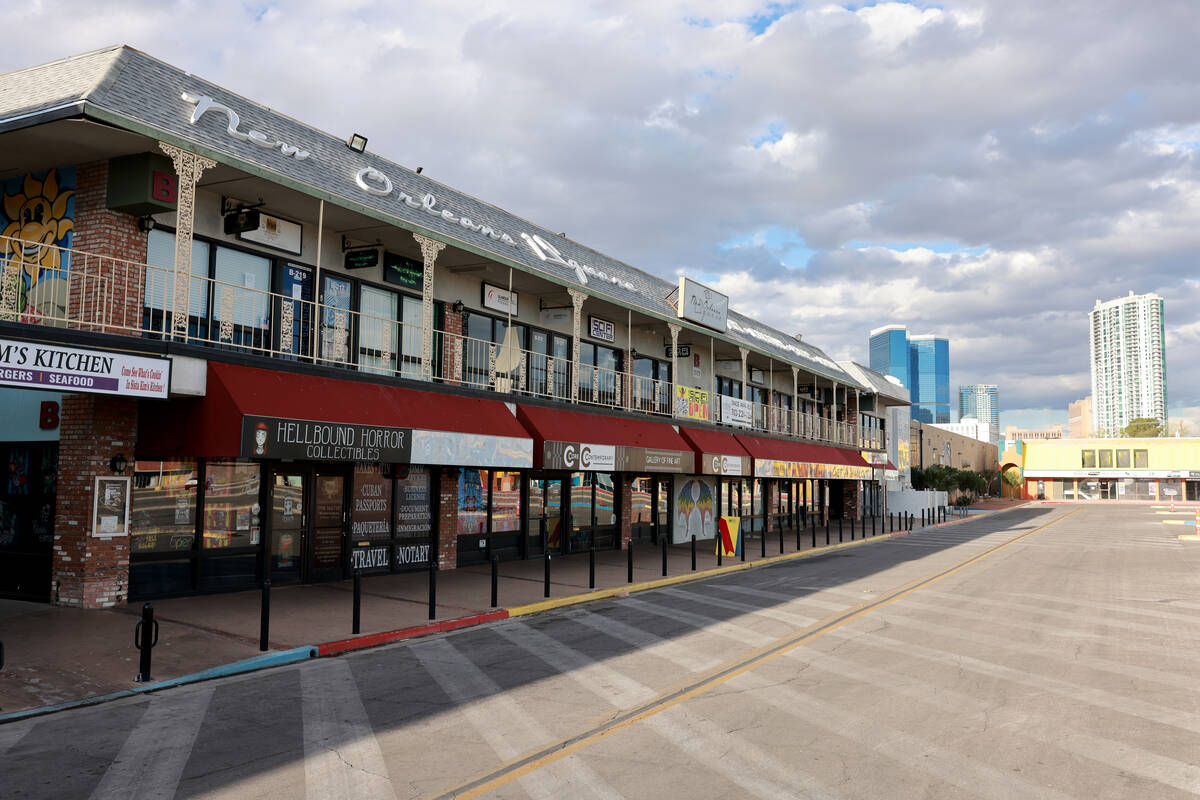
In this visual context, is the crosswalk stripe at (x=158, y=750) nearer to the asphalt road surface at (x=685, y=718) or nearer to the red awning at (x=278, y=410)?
the asphalt road surface at (x=685, y=718)

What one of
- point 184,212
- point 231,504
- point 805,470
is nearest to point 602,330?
point 805,470

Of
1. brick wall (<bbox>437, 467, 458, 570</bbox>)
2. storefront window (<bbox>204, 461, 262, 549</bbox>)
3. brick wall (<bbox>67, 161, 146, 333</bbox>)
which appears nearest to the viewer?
brick wall (<bbox>67, 161, 146, 333</bbox>)

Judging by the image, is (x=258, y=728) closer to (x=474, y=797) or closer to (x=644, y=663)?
(x=474, y=797)

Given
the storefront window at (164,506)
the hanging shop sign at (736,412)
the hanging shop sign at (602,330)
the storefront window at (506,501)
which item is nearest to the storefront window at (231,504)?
the storefront window at (164,506)

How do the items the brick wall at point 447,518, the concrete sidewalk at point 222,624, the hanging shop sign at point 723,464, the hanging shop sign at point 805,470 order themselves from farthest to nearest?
the hanging shop sign at point 805,470 → the hanging shop sign at point 723,464 → the brick wall at point 447,518 → the concrete sidewalk at point 222,624

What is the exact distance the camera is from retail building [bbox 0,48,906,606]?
1156 centimetres

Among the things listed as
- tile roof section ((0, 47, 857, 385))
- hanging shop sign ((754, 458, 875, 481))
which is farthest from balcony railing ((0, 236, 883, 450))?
hanging shop sign ((754, 458, 875, 481))

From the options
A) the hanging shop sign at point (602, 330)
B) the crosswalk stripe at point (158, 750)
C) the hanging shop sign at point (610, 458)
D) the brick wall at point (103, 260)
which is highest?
the hanging shop sign at point (602, 330)

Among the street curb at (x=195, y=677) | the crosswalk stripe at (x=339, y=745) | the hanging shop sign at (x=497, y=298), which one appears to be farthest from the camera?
the hanging shop sign at (x=497, y=298)

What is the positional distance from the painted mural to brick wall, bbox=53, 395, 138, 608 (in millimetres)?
1672

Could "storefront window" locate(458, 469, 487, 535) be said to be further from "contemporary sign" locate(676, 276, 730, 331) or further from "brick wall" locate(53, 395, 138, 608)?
"contemporary sign" locate(676, 276, 730, 331)

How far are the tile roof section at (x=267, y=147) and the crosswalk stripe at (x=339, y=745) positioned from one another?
313 inches

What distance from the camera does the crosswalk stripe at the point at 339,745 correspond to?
5660 mm

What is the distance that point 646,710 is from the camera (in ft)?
25.0
